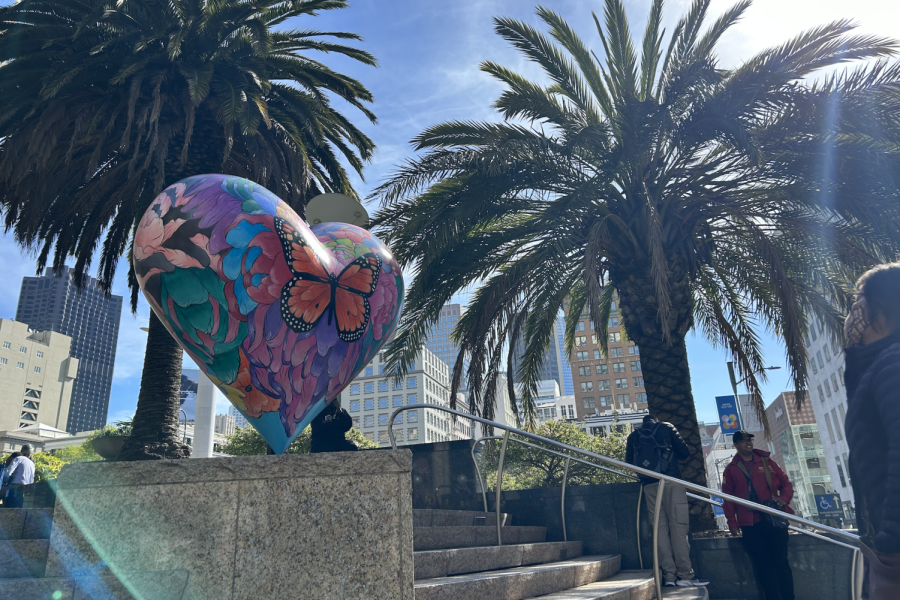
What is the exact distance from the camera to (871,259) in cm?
903

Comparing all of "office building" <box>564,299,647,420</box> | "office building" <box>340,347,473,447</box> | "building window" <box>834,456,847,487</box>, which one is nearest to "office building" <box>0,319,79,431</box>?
"office building" <box>340,347,473,447</box>

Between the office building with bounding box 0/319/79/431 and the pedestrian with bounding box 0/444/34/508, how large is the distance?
371ft

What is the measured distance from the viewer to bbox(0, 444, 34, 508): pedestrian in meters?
8.66

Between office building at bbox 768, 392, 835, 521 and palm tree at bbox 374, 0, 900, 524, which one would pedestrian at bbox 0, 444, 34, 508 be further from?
office building at bbox 768, 392, 835, 521

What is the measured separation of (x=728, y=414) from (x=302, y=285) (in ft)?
66.9

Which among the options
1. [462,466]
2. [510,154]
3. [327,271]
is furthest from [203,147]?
[327,271]

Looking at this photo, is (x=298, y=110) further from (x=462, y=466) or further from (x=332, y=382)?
(x=332, y=382)

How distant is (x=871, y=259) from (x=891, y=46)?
310cm

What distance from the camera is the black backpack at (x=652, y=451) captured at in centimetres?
601

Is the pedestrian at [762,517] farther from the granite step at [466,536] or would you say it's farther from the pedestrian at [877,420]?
the pedestrian at [877,420]

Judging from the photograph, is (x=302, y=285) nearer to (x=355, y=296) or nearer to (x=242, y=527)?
(x=355, y=296)

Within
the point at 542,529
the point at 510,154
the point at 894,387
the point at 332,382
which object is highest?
the point at 510,154

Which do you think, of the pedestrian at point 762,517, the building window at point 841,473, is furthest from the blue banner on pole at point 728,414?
the building window at point 841,473

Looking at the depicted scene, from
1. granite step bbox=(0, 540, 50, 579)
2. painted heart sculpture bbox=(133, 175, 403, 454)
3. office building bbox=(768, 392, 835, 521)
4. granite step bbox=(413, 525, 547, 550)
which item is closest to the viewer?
painted heart sculpture bbox=(133, 175, 403, 454)
